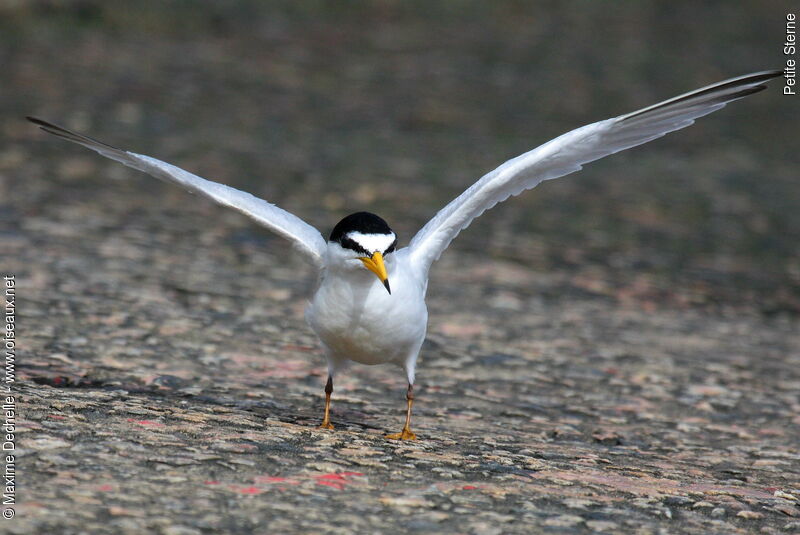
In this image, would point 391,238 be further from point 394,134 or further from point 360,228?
point 394,134

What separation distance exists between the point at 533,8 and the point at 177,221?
45.7 feet

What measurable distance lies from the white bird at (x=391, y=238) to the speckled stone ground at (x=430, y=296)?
0.48 metres

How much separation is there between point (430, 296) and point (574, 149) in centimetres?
308

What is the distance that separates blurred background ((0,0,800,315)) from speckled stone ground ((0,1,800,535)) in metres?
0.06

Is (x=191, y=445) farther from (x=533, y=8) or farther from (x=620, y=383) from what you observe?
(x=533, y=8)

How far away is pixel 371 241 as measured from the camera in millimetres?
5254

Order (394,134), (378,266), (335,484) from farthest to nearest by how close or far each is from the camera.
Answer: (394,134) < (378,266) < (335,484)

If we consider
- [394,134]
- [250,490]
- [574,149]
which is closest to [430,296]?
[574,149]

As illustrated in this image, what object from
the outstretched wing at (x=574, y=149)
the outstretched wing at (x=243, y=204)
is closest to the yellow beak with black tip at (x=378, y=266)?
the outstretched wing at (x=243, y=204)

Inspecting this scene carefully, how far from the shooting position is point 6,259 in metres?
8.22

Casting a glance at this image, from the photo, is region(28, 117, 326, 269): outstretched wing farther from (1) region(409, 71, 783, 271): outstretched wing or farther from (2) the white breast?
(1) region(409, 71, 783, 271): outstretched wing

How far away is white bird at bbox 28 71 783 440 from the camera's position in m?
5.41

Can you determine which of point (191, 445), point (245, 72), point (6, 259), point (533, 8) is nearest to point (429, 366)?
point (191, 445)

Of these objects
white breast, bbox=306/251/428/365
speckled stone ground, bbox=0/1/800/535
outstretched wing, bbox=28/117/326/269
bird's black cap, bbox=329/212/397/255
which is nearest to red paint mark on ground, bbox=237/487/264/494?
speckled stone ground, bbox=0/1/800/535
